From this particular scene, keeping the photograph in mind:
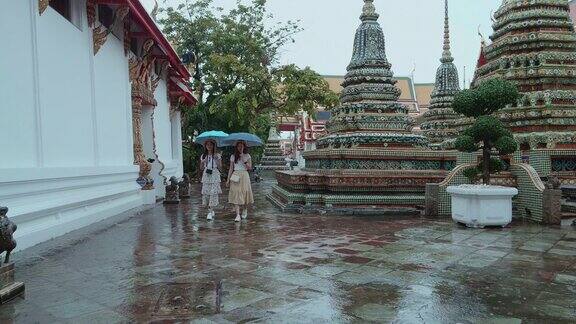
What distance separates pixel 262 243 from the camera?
22.0 feet

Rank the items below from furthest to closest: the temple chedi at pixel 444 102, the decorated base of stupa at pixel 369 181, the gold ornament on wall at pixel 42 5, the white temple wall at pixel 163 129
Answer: the temple chedi at pixel 444 102 → the white temple wall at pixel 163 129 → the decorated base of stupa at pixel 369 181 → the gold ornament on wall at pixel 42 5

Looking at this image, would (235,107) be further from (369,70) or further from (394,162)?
(394,162)

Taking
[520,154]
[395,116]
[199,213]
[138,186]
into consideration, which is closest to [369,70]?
[395,116]

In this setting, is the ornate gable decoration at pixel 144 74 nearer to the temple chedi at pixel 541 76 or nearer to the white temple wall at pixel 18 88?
the white temple wall at pixel 18 88

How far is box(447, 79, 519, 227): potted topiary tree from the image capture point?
7.77m

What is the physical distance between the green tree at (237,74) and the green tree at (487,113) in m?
11.5

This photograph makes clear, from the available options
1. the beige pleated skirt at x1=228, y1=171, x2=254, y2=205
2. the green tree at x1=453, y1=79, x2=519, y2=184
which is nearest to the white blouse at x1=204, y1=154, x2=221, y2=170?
the beige pleated skirt at x1=228, y1=171, x2=254, y2=205

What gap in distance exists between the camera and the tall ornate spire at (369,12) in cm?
1311

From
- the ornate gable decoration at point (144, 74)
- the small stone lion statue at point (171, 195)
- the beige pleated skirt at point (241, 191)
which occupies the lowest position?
the small stone lion statue at point (171, 195)

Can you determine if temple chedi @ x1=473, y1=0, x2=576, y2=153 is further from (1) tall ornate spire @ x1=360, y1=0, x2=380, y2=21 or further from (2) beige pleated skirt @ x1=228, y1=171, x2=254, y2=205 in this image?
(2) beige pleated skirt @ x1=228, y1=171, x2=254, y2=205

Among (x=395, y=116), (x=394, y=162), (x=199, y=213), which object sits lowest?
(x=199, y=213)

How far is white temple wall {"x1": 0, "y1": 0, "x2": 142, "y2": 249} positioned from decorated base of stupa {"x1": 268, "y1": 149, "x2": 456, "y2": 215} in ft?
13.5

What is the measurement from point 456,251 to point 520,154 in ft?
20.5

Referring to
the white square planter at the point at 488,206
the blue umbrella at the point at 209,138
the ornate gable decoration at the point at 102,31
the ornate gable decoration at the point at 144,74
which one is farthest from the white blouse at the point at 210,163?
the white square planter at the point at 488,206
